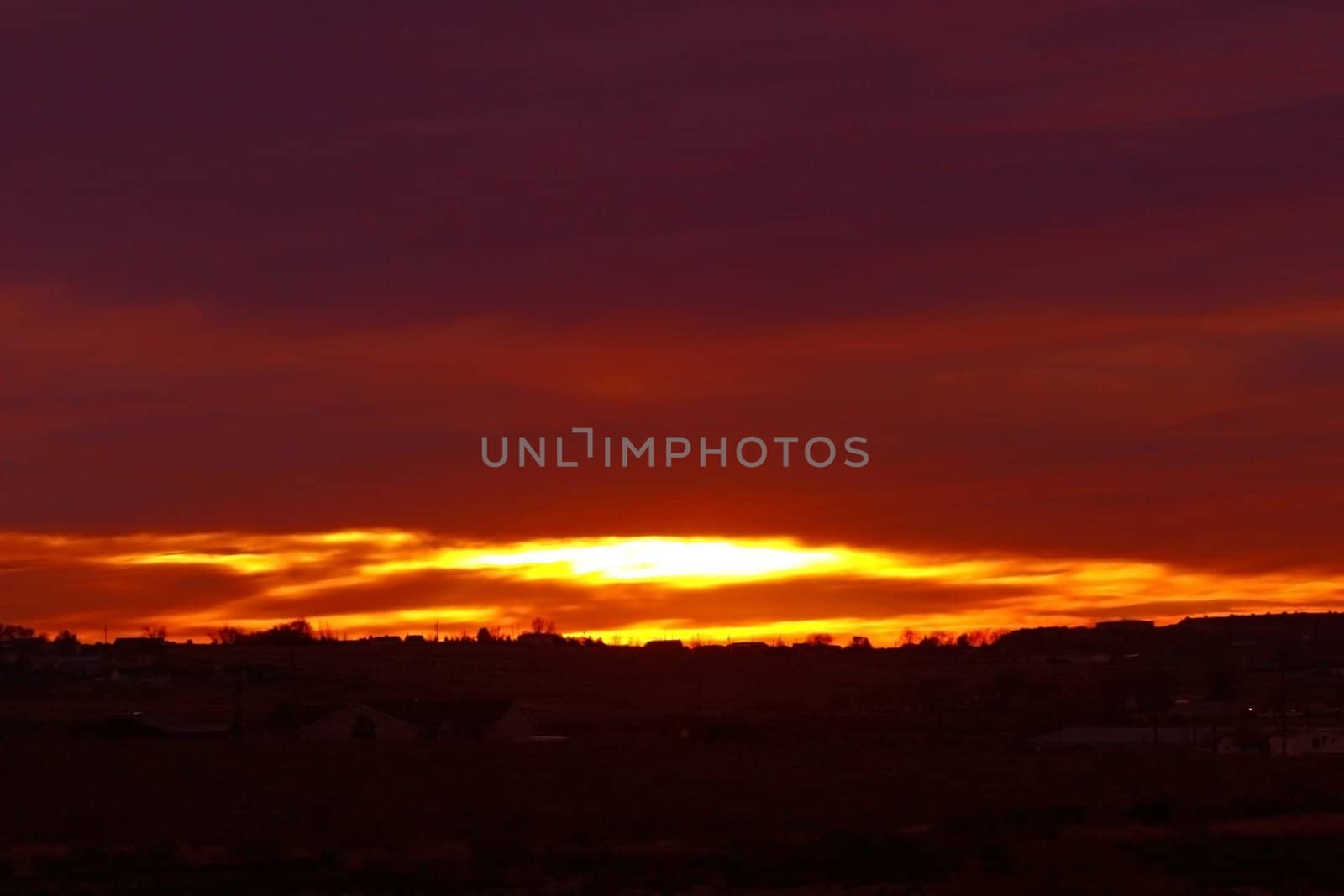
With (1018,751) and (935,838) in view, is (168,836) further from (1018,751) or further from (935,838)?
(1018,751)

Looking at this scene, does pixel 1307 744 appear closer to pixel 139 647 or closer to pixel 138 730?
pixel 138 730

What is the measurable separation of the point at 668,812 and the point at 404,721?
3633 cm

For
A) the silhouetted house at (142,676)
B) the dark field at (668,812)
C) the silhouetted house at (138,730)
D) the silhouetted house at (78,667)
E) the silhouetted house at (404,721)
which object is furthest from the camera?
the silhouetted house at (78,667)

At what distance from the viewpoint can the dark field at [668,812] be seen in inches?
1512

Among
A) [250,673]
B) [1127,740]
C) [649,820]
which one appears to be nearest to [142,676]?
[250,673]

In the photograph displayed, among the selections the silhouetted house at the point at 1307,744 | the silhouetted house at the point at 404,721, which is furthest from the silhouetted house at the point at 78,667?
the silhouetted house at the point at 1307,744

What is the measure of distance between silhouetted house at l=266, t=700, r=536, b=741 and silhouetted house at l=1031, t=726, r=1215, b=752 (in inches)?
984

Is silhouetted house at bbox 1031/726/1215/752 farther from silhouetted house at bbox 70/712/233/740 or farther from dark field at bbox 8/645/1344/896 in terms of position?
silhouetted house at bbox 70/712/233/740

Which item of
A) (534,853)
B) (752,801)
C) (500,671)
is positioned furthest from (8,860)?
(500,671)

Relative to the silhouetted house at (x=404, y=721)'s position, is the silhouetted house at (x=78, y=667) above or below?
above

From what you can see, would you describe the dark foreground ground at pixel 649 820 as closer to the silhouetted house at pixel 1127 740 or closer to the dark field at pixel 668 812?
the dark field at pixel 668 812

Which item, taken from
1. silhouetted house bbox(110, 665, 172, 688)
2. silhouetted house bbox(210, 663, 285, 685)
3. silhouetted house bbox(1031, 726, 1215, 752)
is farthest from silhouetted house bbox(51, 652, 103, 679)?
silhouetted house bbox(1031, 726, 1215, 752)

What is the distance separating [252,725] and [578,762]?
26.5 m

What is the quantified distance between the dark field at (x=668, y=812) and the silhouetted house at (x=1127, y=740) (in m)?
3.21
